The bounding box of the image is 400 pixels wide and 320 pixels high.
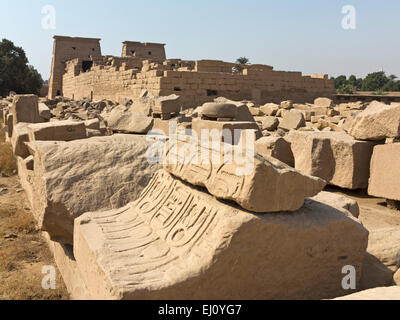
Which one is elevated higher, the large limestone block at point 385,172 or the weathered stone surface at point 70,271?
the large limestone block at point 385,172

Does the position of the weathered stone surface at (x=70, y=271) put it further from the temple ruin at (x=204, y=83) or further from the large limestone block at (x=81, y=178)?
the temple ruin at (x=204, y=83)

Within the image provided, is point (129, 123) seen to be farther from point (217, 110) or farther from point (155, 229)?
point (155, 229)

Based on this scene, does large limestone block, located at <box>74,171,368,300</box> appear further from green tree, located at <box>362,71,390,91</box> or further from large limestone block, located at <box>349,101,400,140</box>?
green tree, located at <box>362,71,390,91</box>

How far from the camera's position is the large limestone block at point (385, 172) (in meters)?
4.25

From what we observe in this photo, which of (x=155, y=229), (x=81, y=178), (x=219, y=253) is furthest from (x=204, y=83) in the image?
(x=219, y=253)

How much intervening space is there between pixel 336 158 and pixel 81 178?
328cm

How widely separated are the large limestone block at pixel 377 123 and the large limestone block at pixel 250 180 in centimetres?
256

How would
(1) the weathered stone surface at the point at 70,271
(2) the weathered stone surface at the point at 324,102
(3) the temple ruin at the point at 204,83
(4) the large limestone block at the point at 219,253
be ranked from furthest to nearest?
(2) the weathered stone surface at the point at 324,102 → (3) the temple ruin at the point at 204,83 → (1) the weathered stone surface at the point at 70,271 → (4) the large limestone block at the point at 219,253

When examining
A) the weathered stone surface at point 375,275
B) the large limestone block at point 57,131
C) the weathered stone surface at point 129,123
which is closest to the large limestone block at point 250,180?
the weathered stone surface at point 375,275

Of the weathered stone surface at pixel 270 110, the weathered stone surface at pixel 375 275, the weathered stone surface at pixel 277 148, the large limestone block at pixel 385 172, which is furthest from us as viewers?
the weathered stone surface at pixel 270 110

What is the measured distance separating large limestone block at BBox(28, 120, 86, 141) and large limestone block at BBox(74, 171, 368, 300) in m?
2.38

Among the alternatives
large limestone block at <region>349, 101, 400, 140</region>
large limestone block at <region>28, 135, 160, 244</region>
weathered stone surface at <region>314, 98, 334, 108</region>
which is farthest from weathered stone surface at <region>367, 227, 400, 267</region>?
weathered stone surface at <region>314, 98, 334, 108</region>
